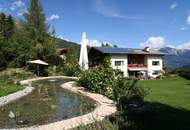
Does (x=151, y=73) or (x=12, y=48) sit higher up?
(x=12, y=48)

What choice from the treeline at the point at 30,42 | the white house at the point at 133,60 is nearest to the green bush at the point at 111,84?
the treeline at the point at 30,42

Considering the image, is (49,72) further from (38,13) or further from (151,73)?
(151,73)

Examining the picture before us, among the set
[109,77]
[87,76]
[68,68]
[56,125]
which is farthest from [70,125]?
[68,68]

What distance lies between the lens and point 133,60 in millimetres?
47719

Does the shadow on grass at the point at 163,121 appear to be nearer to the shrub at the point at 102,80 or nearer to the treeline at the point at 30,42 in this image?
the shrub at the point at 102,80

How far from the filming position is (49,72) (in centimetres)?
3641

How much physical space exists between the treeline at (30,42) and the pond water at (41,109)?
24938mm

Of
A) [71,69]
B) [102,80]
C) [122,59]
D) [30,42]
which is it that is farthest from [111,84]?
[30,42]

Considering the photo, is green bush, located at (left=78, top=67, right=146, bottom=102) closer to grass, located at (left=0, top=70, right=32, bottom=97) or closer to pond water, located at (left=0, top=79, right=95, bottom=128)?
pond water, located at (left=0, top=79, right=95, bottom=128)

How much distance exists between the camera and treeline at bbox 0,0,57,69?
41.0 metres

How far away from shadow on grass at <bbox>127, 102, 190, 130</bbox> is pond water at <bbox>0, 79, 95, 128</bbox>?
2.09 m

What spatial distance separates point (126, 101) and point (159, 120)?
4127 mm

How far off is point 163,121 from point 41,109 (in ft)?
19.9

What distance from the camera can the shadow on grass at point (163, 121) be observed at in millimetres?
8898
